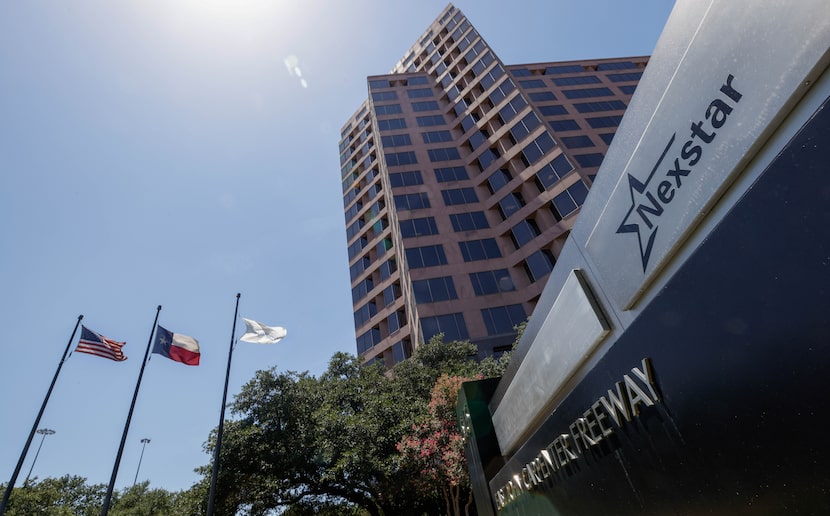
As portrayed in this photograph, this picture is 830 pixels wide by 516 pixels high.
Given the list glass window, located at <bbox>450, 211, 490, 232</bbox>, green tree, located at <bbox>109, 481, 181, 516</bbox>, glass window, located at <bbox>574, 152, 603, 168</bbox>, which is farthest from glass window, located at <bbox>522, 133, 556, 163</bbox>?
green tree, located at <bbox>109, 481, 181, 516</bbox>

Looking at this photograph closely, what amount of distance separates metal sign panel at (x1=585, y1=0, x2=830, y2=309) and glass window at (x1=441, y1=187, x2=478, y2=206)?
35.0 meters

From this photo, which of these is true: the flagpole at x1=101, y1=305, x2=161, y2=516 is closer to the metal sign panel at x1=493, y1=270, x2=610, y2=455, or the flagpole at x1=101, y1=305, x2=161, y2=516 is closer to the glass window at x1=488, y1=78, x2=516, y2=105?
the metal sign panel at x1=493, y1=270, x2=610, y2=455

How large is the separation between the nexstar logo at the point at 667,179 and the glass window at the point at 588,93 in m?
51.2

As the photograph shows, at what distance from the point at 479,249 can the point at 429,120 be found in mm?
19874

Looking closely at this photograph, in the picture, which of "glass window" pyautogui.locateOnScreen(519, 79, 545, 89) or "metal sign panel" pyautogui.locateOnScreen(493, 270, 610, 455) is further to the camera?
"glass window" pyautogui.locateOnScreen(519, 79, 545, 89)

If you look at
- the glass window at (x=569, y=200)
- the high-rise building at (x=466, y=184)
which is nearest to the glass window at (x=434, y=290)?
the high-rise building at (x=466, y=184)

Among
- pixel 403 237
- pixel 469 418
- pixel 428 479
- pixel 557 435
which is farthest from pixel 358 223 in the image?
pixel 557 435

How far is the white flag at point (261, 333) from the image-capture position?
57.2 ft

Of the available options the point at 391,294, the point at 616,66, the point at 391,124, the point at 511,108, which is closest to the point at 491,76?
the point at 511,108

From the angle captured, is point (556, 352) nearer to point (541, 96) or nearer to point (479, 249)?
point (479, 249)

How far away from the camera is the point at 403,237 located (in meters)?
35.4

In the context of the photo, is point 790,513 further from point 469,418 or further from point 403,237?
point 403,237

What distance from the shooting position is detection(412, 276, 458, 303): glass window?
31.7m

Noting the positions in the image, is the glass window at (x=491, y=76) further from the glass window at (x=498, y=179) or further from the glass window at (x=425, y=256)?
the glass window at (x=425, y=256)
